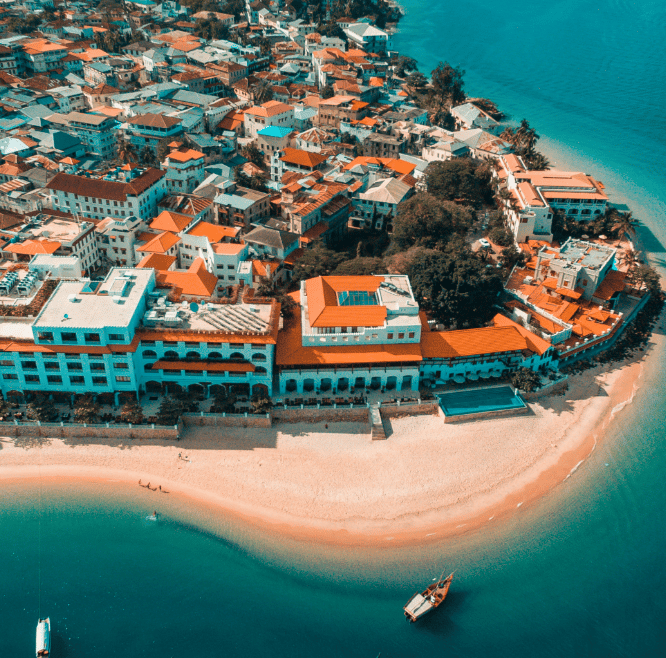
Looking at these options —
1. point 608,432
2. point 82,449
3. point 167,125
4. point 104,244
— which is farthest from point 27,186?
point 608,432

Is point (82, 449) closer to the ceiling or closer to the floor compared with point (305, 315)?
closer to the floor

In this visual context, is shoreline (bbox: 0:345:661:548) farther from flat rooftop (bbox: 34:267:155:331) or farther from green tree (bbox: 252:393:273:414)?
flat rooftop (bbox: 34:267:155:331)

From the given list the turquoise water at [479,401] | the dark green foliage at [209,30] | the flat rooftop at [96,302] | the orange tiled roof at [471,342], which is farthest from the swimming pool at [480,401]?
the dark green foliage at [209,30]

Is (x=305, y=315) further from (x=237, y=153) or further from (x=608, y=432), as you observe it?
(x=237, y=153)

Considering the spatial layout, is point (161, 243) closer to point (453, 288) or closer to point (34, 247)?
point (34, 247)

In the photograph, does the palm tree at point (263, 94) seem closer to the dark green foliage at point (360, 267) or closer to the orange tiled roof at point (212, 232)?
the orange tiled roof at point (212, 232)

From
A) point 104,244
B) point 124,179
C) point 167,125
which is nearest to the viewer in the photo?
point 104,244
